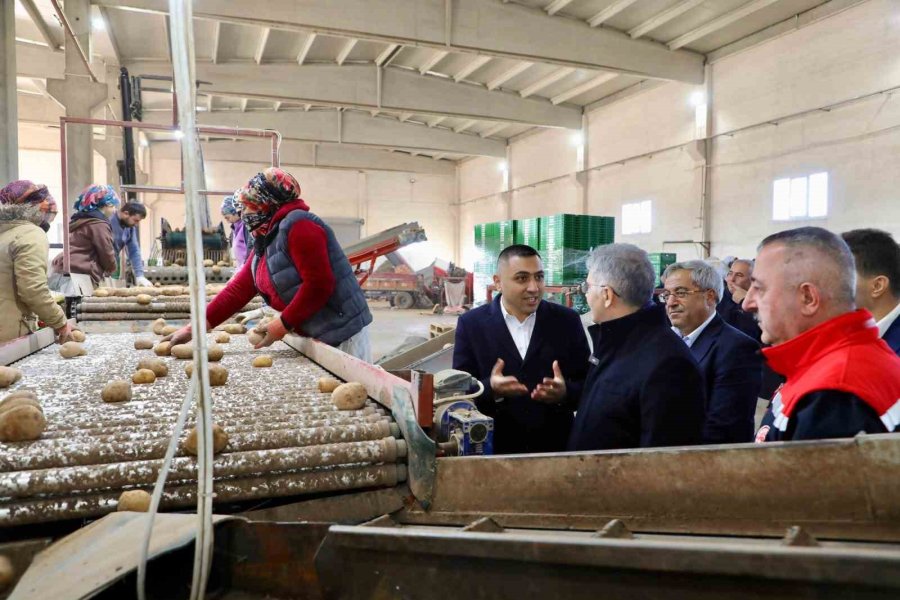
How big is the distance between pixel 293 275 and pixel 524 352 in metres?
1.18

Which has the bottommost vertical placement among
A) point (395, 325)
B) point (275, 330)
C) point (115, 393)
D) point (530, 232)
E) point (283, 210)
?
point (395, 325)

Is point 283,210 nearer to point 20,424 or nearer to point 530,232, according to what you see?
point 20,424

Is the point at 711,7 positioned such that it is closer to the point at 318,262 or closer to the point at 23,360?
the point at 318,262

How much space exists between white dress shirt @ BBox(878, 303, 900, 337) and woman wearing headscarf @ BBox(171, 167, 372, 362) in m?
2.18

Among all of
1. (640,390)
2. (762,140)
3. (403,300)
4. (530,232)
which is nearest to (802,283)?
(640,390)

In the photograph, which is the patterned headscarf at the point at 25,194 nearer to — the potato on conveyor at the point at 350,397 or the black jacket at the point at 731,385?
the potato on conveyor at the point at 350,397

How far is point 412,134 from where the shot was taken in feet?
56.5

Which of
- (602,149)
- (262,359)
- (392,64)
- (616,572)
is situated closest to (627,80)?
(602,149)

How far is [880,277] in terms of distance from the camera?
2133 millimetres

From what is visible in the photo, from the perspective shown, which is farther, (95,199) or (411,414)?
(95,199)

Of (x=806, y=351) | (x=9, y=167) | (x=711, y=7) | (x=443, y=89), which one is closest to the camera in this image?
(x=806, y=351)

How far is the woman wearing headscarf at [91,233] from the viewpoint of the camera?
4660 millimetres

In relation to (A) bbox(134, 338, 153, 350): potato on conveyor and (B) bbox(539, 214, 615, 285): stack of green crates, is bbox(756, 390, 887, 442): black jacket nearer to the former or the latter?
(A) bbox(134, 338, 153, 350): potato on conveyor

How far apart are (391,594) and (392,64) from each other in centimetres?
1390
